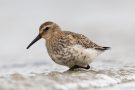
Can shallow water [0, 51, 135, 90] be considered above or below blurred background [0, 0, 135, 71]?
below

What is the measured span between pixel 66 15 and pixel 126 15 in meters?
2.67

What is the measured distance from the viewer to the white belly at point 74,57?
1121cm

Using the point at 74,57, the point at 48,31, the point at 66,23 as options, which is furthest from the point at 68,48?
the point at 66,23

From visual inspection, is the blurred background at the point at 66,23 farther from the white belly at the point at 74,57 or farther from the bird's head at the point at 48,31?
the white belly at the point at 74,57

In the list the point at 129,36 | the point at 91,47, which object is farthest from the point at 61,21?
the point at 91,47

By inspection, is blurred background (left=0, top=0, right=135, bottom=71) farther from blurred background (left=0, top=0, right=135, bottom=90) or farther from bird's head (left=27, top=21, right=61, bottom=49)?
bird's head (left=27, top=21, right=61, bottom=49)

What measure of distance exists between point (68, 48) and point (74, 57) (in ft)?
0.70

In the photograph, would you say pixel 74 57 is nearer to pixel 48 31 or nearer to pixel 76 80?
pixel 76 80

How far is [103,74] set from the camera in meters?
11.4

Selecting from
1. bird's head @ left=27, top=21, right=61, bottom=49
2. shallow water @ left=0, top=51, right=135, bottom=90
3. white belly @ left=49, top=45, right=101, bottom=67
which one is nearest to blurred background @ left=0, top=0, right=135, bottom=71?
bird's head @ left=27, top=21, right=61, bottom=49

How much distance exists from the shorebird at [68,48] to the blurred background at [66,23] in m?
3.32

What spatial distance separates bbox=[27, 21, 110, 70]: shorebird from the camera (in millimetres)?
11258

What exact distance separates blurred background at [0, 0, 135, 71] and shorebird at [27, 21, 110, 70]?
3321 millimetres

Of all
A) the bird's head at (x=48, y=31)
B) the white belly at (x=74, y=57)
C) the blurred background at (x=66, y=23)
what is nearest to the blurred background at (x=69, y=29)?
the blurred background at (x=66, y=23)
